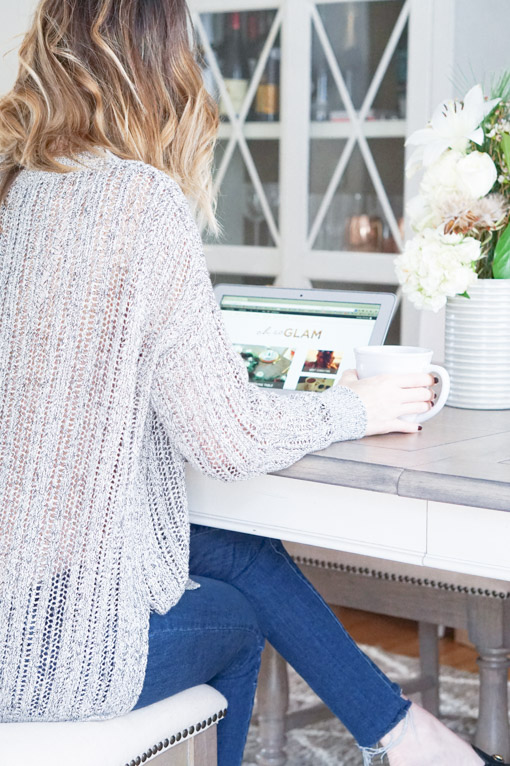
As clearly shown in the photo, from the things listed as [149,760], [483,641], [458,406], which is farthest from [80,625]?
[483,641]

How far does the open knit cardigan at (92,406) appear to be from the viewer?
3.56 ft

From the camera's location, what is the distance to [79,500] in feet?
3.59

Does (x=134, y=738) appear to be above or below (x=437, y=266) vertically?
below

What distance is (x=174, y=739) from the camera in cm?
124

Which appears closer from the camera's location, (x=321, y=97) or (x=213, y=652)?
(x=213, y=652)

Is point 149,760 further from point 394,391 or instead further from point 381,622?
point 381,622

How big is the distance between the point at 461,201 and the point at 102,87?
0.52 meters

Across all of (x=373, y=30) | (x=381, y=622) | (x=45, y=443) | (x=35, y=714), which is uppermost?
(x=373, y=30)

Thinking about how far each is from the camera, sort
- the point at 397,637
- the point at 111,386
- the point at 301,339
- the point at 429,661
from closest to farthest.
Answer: the point at 111,386 → the point at 301,339 → the point at 429,661 → the point at 397,637

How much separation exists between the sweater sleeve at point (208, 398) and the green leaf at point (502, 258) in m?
0.41

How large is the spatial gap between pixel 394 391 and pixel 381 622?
1.86m

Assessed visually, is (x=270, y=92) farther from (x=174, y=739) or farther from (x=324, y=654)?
(x=174, y=739)

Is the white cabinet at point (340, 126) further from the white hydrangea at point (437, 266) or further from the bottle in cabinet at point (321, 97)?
the white hydrangea at point (437, 266)

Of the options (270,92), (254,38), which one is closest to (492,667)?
(270,92)
